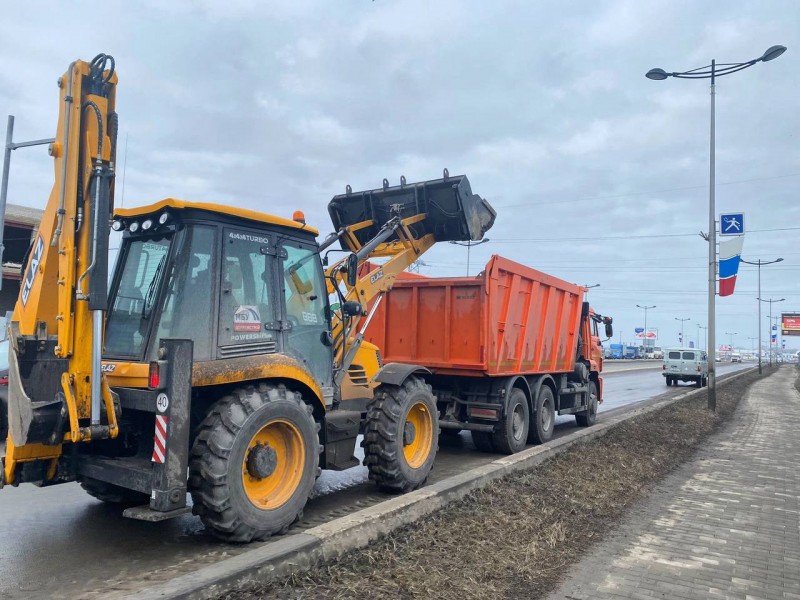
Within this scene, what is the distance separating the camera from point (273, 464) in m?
4.97

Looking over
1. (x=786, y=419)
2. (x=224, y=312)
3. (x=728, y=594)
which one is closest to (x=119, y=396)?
(x=224, y=312)

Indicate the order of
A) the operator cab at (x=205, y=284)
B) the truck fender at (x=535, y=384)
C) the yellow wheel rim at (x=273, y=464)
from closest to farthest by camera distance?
1. the yellow wheel rim at (x=273, y=464)
2. the operator cab at (x=205, y=284)
3. the truck fender at (x=535, y=384)

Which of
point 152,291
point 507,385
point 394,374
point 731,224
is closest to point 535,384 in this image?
point 507,385

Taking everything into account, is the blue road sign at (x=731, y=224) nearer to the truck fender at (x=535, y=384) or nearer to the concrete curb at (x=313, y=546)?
the truck fender at (x=535, y=384)

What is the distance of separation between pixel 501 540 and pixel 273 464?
197 cm

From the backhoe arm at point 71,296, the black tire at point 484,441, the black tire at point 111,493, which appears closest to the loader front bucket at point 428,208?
the black tire at point 484,441

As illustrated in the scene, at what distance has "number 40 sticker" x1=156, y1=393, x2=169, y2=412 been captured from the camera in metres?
4.31

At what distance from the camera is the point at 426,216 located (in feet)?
27.9

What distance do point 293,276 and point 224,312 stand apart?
0.91 metres

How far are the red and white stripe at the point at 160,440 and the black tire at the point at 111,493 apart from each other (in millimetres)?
1504

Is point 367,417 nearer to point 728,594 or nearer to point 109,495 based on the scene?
point 109,495

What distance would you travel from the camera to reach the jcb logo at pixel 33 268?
454cm

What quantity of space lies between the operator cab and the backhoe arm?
0.54 meters

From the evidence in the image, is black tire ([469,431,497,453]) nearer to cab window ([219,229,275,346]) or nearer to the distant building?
cab window ([219,229,275,346])
